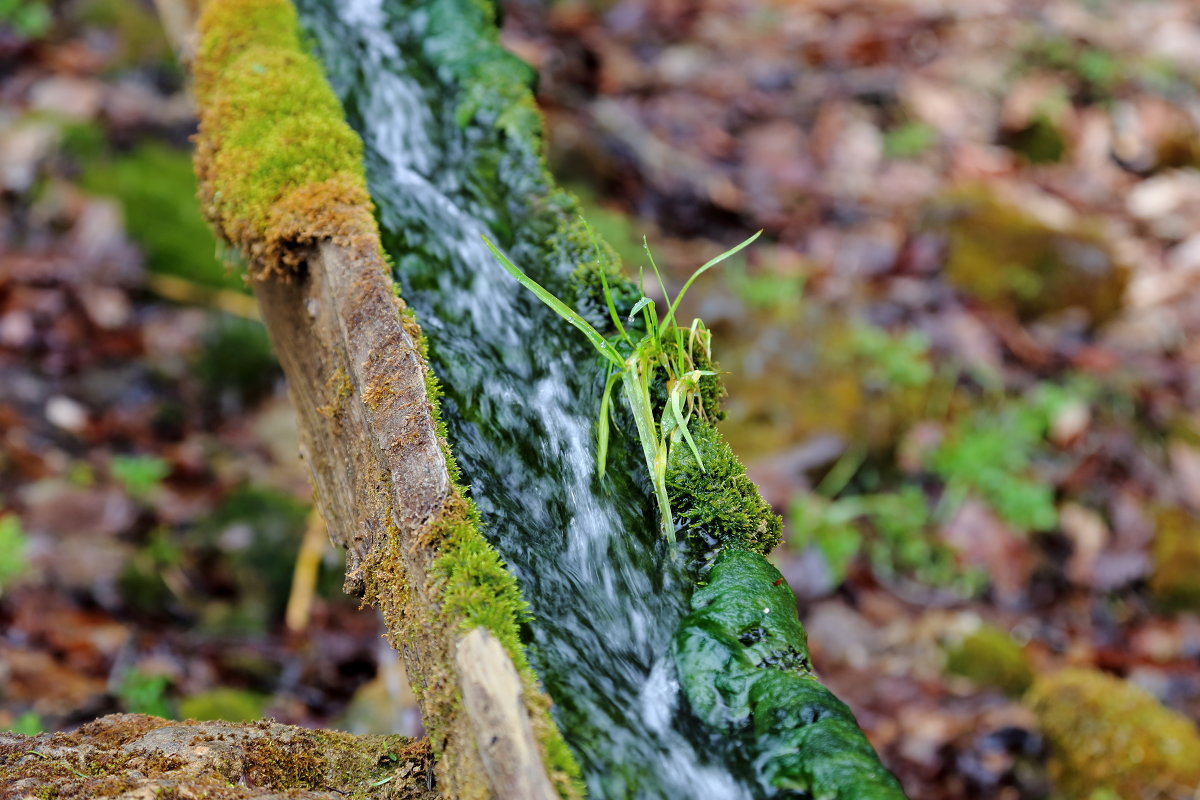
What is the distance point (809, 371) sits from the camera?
18.3 ft

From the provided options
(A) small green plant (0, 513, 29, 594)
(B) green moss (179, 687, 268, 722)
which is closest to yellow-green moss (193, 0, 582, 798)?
(B) green moss (179, 687, 268, 722)

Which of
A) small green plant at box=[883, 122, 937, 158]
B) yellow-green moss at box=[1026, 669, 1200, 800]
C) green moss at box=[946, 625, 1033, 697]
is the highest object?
small green plant at box=[883, 122, 937, 158]

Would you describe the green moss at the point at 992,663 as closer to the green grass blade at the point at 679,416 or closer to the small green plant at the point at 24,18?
the green grass blade at the point at 679,416

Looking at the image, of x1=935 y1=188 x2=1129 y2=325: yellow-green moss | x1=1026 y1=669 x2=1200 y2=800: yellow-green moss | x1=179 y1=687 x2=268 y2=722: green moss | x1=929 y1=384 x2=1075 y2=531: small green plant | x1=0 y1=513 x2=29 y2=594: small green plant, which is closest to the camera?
x1=179 y1=687 x2=268 y2=722: green moss

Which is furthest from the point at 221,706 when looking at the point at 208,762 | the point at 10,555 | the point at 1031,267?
the point at 1031,267

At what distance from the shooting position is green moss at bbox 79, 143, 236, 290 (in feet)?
18.9

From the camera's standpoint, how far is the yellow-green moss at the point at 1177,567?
5062mm

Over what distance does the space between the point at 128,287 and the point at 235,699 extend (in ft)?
10.1

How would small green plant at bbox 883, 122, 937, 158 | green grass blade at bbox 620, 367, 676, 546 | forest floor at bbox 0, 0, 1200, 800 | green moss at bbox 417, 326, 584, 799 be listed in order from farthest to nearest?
1. small green plant at bbox 883, 122, 937, 158
2. forest floor at bbox 0, 0, 1200, 800
3. green grass blade at bbox 620, 367, 676, 546
4. green moss at bbox 417, 326, 584, 799

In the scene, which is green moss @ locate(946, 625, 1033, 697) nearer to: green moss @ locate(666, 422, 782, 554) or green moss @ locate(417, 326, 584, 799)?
green moss @ locate(666, 422, 782, 554)

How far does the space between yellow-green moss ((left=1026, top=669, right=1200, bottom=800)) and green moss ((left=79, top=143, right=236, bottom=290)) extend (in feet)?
16.2

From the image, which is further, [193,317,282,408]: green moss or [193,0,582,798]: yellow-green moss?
[193,317,282,408]: green moss

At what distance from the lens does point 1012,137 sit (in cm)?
754

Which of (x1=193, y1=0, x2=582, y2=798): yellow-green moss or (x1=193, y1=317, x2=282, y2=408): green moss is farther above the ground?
(x1=193, y1=0, x2=582, y2=798): yellow-green moss
